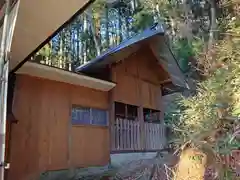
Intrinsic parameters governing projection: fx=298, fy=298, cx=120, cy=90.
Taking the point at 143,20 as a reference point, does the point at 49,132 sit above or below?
below

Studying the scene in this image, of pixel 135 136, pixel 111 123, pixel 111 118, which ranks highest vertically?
pixel 111 118

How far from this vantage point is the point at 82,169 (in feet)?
22.5

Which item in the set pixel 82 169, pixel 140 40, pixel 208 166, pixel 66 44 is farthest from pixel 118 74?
pixel 66 44

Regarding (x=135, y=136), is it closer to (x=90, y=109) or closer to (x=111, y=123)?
(x=111, y=123)

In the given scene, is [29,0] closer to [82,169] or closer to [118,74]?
[82,169]

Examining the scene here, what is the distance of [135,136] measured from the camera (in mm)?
9078

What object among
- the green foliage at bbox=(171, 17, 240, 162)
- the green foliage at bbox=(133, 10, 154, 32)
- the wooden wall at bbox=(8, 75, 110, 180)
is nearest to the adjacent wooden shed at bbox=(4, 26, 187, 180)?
the wooden wall at bbox=(8, 75, 110, 180)

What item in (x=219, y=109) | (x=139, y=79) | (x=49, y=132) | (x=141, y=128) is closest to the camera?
(x=219, y=109)

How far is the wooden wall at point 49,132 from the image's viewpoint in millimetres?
6035

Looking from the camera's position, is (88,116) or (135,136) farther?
(135,136)

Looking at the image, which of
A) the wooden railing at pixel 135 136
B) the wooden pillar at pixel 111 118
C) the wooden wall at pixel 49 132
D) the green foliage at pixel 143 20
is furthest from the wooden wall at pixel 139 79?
the green foliage at pixel 143 20

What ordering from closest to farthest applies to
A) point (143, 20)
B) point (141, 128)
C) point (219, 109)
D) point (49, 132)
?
point (219, 109) → point (49, 132) → point (141, 128) → point (143, 20)

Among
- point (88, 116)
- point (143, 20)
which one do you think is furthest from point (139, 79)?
point (143, 20)

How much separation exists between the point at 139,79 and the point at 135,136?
185 cm
